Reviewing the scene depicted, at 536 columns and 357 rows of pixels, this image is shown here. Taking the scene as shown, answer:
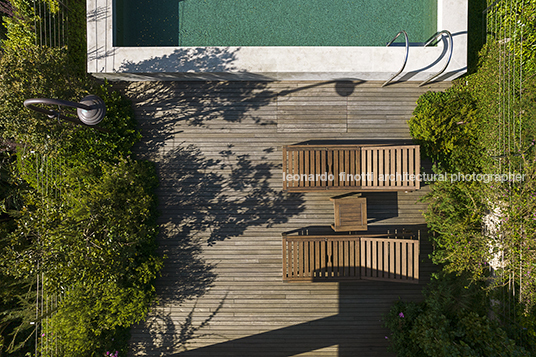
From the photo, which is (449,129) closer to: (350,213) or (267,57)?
(350,213)

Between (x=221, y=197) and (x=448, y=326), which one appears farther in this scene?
(x=221, y=197)

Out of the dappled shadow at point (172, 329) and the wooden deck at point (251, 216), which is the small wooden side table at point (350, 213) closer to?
the wooden deck at point (251, 216)

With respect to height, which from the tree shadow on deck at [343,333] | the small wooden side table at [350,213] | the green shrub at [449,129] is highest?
the green shrub at [449,129]

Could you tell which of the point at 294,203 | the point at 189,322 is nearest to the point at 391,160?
the point at 294,203

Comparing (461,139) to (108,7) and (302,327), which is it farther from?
(108,7)

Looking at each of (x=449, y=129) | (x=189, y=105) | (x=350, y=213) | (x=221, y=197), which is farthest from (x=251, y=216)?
(x=449, y=129)

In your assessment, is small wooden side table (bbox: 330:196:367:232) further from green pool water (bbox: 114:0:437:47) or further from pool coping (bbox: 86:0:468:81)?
green pool water (bbox: 114:0:437:47)

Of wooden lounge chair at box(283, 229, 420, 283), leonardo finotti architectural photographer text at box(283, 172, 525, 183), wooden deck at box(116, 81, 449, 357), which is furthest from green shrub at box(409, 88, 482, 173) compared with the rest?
wooden lounge chair at box(283, 229, 420, 283)

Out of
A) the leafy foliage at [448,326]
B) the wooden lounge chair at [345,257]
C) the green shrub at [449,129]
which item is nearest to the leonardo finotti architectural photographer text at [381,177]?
the green shrub at [449,129]
